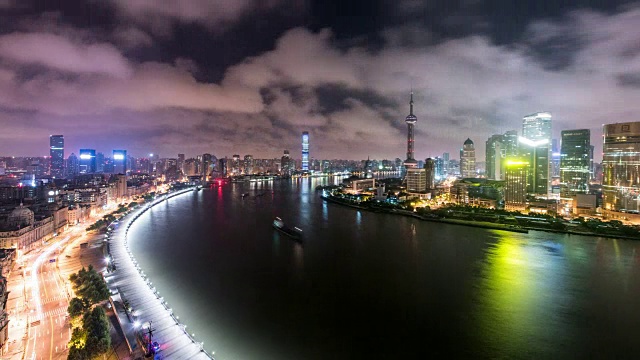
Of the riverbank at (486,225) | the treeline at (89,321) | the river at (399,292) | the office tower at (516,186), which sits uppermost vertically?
the office tower at (516,186)

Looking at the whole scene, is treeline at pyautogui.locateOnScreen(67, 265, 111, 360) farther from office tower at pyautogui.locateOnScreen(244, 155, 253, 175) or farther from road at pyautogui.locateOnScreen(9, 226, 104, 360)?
office tower at pyautogui.locateOnScreen(244, 155, 253, 175)

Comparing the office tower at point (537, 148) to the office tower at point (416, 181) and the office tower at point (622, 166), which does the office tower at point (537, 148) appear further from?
the office tower at point (416, 181)

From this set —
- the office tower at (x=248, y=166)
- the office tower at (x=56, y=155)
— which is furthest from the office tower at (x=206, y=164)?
the office tower at (x=56, y=155)

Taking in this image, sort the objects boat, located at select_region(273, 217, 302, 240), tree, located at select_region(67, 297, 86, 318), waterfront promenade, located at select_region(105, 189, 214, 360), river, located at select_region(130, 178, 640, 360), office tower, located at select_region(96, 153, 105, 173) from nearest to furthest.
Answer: waterfront promenade, located at select_region(105, 189, 214, 360), river, located at select_region(130, 178, 640, 360), tree, located at select_region(67, 297, 86, 318), boat, located at select_region(273, 217, 302, 240), office tower, located at select_region(96, 153, 105, 173)

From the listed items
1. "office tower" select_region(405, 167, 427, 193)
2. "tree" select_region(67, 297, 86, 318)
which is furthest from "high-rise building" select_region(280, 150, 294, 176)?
"tree" select_region(67, 297, 86, 318)

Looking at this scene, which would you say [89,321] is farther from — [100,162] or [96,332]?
[100,162]
